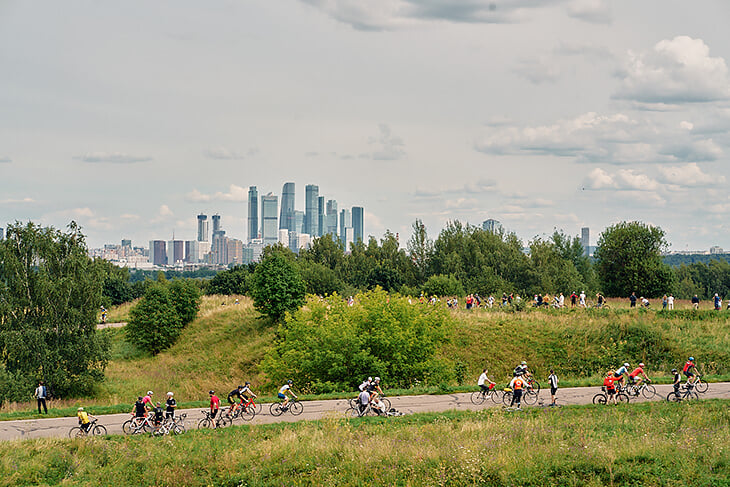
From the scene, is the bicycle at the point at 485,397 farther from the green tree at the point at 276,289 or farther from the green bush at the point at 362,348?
the green tree at the point at 276,289

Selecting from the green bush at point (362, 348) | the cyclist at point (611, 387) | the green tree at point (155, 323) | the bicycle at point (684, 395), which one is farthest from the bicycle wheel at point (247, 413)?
the green tree at point (155, 323)

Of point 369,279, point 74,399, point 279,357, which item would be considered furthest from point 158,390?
point 369,279

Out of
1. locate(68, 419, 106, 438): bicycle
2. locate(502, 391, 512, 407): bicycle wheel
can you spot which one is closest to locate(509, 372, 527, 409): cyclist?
locate(502, 391, 512, 407): bicycle wheel

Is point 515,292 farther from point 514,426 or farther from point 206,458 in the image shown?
point 206,458

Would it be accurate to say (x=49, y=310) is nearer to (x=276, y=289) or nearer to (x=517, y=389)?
(x=276, y=289)

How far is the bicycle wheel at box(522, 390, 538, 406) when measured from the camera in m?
28.5

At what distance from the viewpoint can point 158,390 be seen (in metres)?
44.7

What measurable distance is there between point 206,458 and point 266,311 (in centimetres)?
3308

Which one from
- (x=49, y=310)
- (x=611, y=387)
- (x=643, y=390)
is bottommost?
(x=643, y=390)

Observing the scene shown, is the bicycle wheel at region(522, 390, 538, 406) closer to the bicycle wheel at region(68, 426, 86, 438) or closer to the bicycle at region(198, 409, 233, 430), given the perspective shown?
the bicycle at region(198, 409, 233, 430)

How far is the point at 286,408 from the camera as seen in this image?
2709 centimetres

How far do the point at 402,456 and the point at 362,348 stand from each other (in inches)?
725

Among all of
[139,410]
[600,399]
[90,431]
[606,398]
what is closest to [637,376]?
[606,398]

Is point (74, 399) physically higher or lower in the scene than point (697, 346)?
lower
